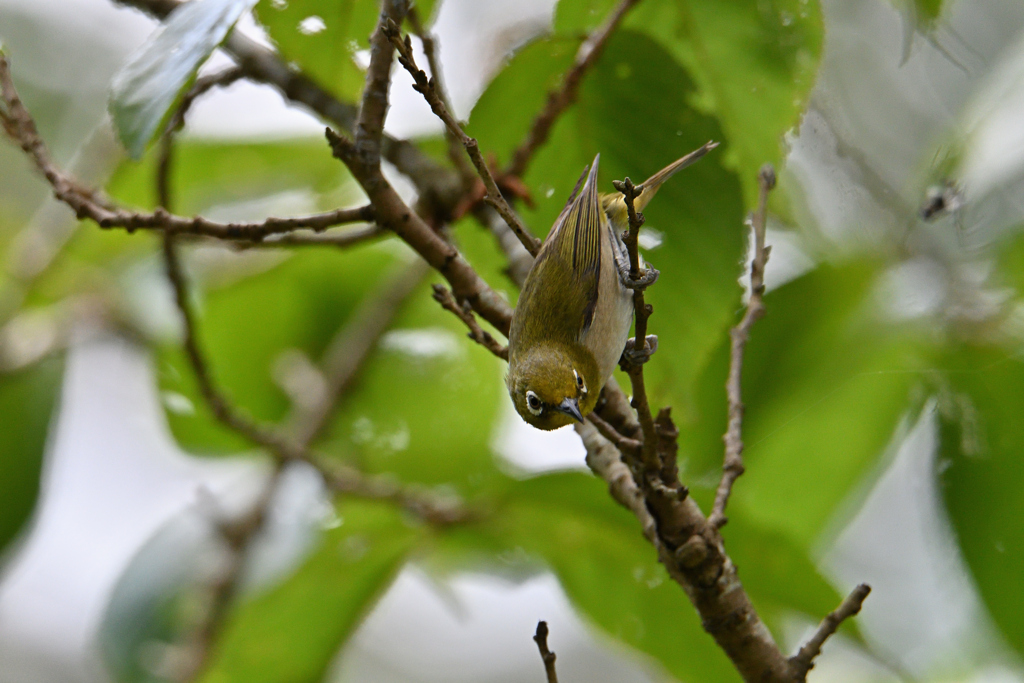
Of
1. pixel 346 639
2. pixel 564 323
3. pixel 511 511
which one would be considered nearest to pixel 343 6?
pixel 564 323

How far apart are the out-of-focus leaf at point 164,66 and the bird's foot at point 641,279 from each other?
581mm

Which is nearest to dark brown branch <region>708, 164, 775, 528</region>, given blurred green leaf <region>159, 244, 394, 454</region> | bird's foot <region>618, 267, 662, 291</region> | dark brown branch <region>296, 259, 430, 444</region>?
bird's foot <region>618, 267, 662, 291</region>

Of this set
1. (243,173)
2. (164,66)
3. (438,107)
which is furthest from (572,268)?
(243,173)

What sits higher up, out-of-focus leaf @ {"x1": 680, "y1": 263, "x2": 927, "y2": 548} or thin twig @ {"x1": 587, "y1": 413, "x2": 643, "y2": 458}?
thin twig @ {"x1": 587, "y1": 413, "x2": 643, "y2": 458}

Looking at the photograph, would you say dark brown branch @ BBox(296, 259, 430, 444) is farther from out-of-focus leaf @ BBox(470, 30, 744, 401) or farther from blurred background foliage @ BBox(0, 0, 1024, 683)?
out-of-focus leaf @ BBox(470, 30, 744, 401)

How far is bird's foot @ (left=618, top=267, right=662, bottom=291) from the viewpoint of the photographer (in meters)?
1.12

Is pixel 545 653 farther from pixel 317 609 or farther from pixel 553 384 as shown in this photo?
pixel 317 609

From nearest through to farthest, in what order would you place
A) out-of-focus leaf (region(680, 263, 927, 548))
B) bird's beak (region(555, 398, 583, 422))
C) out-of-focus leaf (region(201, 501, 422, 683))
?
1. bird's beak (region(555, 398, 583, 422))
2. out-of-focus leaf (region(680, 263, 927, 548))
3. out-of-focus leaf (region(201, 501, 422, 683))

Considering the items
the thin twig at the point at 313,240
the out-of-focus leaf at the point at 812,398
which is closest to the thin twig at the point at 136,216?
the thin twig at the point at 313,240

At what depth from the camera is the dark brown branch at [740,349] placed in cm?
134

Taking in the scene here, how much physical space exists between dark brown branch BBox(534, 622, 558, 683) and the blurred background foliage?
54 cm

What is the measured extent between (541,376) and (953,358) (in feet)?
3.06

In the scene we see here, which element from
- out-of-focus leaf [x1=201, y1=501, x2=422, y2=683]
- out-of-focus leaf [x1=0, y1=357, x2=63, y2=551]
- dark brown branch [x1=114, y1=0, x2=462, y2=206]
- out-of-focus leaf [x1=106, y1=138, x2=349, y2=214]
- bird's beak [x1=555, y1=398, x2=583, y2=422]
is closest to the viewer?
bird's beak [x1=555, y1=398, x2=583, y2=422]

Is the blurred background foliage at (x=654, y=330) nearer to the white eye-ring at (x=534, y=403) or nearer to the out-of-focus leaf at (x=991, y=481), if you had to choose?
the out-of-focus leaf at (x=991, y=481)
